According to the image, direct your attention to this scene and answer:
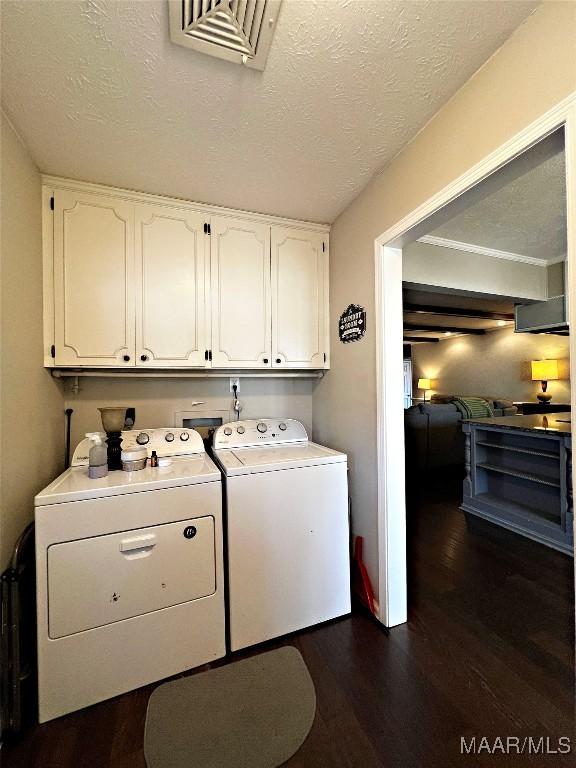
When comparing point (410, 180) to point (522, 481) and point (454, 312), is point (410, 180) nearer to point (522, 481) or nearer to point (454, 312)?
point (522, 481)

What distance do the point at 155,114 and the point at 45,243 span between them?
2.83 feet

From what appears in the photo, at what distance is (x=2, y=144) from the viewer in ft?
3.98

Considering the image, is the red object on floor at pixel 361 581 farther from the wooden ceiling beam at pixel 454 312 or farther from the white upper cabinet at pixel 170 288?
the wooden ceiling beam at pixel 454 312

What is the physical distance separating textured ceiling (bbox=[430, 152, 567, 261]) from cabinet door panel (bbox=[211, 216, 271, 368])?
139 cm

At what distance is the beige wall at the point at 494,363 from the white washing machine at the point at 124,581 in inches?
238

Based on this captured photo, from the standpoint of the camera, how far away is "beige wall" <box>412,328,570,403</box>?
532 centimetres

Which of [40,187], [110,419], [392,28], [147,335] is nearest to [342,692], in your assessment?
[110,419]

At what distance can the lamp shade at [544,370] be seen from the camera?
201 inches

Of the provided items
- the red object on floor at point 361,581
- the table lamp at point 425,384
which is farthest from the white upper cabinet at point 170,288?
the table lamp at point 425,384

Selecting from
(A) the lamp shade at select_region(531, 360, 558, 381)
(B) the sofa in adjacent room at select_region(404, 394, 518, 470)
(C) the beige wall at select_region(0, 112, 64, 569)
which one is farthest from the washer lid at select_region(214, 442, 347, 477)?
(A) the lamp shade at select_region(531, 360, 558, 381)

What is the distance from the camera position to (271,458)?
1688 millimetres

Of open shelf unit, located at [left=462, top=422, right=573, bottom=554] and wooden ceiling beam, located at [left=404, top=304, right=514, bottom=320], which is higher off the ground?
wooden ceiling beam, located at [left=404, top=304, right=514, bottom=320]

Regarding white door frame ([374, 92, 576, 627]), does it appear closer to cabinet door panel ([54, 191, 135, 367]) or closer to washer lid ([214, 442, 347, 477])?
washer lid ([214, 442, 347, 477])

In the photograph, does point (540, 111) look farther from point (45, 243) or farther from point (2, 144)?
point (45, 243)
